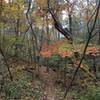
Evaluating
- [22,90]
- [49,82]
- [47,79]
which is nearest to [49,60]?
[47,79]

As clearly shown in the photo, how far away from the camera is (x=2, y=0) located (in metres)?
17.3

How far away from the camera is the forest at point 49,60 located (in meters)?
14.4

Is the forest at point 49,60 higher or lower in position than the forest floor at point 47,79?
higher

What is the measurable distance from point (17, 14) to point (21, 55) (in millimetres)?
5225

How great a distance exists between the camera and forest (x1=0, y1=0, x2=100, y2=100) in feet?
47.3

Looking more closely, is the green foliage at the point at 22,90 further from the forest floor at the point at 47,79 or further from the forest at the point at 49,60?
the forest floor at the point at 47,79

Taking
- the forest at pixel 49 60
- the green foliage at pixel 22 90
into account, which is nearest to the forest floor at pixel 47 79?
the forest at pixel 49 60

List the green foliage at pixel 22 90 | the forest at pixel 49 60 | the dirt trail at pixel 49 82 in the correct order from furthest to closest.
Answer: the dirt trail at pixel 49 82 < the forest at pixel 49 60 < the green foliage at pixel 22 90

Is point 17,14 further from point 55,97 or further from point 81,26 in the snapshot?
point 81,26

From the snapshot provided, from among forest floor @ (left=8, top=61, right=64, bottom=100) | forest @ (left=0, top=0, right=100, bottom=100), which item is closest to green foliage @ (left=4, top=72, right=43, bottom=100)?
forest @ (left=0, top=0, right=100, bottom=100)

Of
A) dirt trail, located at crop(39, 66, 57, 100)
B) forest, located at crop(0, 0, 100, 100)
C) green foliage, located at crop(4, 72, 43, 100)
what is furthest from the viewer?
dirt trail, located at crop(39, 66, 57, 100)

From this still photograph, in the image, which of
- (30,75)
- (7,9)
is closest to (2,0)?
(7,9)

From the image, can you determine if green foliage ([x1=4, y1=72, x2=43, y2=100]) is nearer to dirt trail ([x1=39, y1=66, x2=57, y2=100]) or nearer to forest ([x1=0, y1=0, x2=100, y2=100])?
forest ([x1=0, y1=0, x2=100, y2=100])

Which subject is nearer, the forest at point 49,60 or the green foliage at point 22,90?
the green foliage at point 22,90
